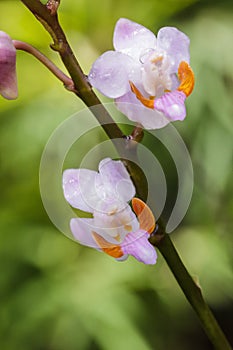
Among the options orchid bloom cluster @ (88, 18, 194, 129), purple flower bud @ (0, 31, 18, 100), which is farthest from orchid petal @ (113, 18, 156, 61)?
purple flower bud @ (0, 31, 18, 100)

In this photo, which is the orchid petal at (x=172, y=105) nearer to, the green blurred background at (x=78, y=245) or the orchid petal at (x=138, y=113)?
the orchid petal at (x=138, y=113)

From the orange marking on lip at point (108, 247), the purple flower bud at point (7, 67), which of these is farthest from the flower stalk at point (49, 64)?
the orange marking on lip at point (108, 247)

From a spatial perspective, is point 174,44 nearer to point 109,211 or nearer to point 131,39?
point 131,39

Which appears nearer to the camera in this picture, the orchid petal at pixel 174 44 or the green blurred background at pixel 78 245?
the orchid petal at pixel 174 44

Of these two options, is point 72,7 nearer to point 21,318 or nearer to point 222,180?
point 222,180

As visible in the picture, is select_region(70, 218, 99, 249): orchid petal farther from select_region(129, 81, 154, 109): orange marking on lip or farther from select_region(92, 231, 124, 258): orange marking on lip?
select_region(129, 81, 154, 109): orange marking on lip

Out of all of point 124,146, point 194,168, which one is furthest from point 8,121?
point 124,146

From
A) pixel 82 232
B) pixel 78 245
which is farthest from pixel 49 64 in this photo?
pixel 78 245

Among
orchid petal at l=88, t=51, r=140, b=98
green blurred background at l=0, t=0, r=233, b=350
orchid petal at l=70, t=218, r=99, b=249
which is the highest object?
orchid petal at l=88, t=51, r=140, b=98
